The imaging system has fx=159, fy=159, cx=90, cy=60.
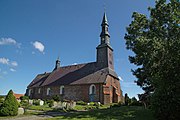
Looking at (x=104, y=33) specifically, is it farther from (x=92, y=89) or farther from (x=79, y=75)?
(x=92, y=89)

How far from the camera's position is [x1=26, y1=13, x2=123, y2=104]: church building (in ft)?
104

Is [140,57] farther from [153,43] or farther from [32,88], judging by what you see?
[32,88]

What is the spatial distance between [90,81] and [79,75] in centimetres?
450

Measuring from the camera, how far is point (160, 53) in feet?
45.2

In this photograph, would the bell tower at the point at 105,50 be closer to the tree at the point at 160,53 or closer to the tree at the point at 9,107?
the tree at the point at 160,53

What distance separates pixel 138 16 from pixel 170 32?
4.18m

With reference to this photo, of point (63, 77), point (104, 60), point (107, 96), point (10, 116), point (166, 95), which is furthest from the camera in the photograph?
point (63, 77)

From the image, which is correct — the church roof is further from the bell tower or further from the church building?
the bell tower

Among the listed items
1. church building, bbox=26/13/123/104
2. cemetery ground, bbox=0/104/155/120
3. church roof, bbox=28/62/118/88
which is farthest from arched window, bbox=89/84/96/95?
cemetery ground, bbox=0/104/155/120

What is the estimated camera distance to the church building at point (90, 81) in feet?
104

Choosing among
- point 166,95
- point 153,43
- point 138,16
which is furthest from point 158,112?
point 138,16

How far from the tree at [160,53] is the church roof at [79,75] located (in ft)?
45.6

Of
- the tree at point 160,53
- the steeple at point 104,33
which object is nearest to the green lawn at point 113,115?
the tree at point 160,53

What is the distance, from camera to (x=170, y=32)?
50.3 ft
